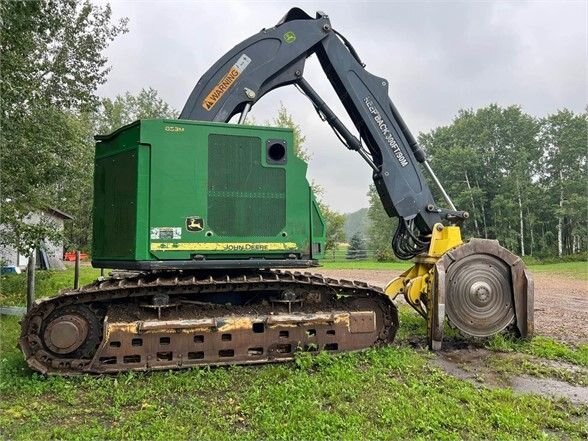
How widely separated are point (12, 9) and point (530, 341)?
805cm

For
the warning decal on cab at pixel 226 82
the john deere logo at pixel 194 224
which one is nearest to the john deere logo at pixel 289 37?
the warning decal on cab at pixel 226 82

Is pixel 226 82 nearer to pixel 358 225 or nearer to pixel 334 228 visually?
pixel 334 228

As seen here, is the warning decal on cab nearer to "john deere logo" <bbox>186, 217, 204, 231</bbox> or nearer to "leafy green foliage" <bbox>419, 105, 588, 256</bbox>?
"john deere logo" <bbox>186, 217, 204, 231</bbox>

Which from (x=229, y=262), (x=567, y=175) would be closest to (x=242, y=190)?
(x=229, y=262)

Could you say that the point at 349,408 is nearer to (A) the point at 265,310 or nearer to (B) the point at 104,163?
(A) the point at 265,310

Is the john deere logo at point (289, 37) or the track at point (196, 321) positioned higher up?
the john deere logo at point (289, 37)

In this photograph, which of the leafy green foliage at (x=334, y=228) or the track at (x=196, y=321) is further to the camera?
the leafy green foliage at (x=334, y=228)

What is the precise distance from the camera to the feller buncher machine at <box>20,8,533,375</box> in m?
5.36

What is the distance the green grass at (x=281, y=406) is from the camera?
388cm

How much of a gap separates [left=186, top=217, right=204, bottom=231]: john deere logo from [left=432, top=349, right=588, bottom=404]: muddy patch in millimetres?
3094

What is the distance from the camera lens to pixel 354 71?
7.23 m

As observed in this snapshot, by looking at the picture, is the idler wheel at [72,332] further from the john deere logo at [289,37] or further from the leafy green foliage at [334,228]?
the leafy green foliage at [334,228]

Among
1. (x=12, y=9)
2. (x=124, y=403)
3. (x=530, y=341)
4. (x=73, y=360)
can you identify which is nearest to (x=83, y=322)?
(x=73, y=360)

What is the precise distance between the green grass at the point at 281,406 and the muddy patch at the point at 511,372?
12.7 inches
